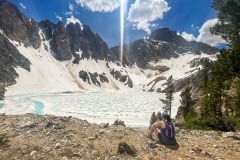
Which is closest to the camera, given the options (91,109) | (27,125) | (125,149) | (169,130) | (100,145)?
(125,149)

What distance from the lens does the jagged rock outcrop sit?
537 feet

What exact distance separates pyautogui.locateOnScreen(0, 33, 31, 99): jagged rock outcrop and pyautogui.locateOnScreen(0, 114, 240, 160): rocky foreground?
6003 inches

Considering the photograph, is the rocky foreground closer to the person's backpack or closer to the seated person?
the seated person

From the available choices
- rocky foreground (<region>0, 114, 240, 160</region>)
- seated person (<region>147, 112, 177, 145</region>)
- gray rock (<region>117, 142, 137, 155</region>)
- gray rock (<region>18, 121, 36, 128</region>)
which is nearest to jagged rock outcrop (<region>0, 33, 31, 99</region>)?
gray rock (<region>18, 121, 36, 128</region>)

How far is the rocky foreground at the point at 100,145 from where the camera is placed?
1190 cm

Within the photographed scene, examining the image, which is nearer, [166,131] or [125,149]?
[125,149]

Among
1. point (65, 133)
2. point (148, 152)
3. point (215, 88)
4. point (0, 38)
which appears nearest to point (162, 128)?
point (148, 152)

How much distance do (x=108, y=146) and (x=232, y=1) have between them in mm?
31736

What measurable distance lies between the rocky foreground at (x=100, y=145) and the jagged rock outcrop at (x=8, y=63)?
15249cm

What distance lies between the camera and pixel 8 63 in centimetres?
17875

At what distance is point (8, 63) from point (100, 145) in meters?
185

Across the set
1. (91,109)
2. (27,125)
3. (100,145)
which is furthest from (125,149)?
(91,109)

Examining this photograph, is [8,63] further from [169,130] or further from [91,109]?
[169,130]

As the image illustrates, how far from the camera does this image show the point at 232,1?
116 ft
